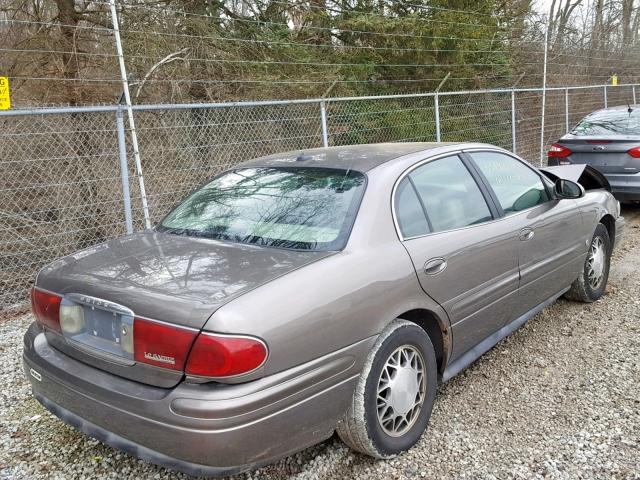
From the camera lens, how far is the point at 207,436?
1969 millimetres


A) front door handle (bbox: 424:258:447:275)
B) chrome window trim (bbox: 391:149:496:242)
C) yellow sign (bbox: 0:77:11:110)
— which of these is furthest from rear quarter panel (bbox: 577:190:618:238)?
yellow sign (bbox: 0:77:11:110)

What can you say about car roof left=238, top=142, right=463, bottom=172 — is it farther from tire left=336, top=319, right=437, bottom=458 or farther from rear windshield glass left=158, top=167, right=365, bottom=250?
tire left=336, top=319, right=437, bottom=458

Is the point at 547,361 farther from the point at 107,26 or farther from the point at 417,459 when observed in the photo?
→ the point at 107,26

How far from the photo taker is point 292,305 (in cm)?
216

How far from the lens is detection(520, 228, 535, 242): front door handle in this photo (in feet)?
11.5

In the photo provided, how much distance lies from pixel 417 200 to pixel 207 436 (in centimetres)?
166

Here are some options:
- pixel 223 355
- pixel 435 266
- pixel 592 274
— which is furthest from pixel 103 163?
pixel 592 274

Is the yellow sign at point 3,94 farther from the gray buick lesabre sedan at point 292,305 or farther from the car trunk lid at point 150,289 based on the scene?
the car trunk lid at point 150,289

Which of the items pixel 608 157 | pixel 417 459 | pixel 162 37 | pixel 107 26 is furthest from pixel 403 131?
pixel 417 459

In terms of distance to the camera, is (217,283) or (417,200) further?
(417,200)

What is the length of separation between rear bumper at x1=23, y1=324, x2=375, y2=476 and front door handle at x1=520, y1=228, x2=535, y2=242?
5.26 feet

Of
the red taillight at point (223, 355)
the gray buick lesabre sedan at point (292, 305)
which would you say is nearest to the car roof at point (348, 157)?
the gray buick lesabre sedan at point (292, 305)

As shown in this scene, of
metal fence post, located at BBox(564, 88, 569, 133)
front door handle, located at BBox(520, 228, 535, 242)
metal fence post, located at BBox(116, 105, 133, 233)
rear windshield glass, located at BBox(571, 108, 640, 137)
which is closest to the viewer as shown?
front door handle, located at BBox(520, 228, 535, 242)

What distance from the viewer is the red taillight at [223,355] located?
1.97m
